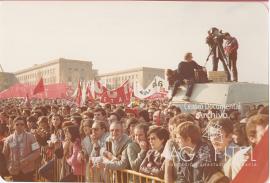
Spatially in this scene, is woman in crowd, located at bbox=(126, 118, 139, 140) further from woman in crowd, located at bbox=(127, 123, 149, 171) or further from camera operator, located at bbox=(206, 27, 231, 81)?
camera operator, located at bbox=(206, 27, 231, 81)

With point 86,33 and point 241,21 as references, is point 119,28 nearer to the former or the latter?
point 86,33

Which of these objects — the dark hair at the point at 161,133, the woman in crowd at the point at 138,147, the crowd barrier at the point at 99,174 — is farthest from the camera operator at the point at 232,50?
the crowd barrier at the point at 99,174

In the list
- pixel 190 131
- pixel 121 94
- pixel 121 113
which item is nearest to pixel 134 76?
pixel 121 94

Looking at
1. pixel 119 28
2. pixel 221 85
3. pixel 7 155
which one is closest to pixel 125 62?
pixel 119 28

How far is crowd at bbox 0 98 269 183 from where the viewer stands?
2.87 m

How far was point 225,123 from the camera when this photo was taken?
288cm

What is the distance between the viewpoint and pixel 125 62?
297 cm

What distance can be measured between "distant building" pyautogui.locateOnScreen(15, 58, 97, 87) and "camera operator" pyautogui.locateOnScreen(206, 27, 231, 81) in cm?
79

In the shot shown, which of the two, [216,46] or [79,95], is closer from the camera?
[216,46]

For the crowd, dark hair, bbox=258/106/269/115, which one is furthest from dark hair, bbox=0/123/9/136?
dark hair, bbox=258/106/269/115

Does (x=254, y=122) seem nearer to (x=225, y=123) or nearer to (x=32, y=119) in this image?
(x=225, y=123)

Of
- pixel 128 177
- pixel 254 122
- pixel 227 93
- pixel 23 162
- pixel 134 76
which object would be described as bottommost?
pixel 128 177

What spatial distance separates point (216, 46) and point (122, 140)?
88 centimetres

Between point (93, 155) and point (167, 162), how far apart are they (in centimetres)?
52
